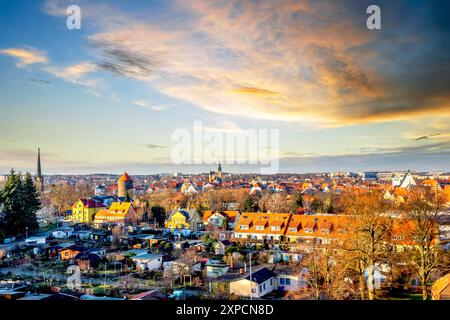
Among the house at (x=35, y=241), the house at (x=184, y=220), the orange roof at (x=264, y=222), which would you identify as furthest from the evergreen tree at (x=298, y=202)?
the house at (x=35, y=241)

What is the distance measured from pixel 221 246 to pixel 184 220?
2.08 metres

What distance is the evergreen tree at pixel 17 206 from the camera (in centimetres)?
713

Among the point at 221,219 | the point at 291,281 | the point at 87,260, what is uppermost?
the point at 221,219

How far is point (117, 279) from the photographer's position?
496cm

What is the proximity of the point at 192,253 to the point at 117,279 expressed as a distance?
1.33 metres

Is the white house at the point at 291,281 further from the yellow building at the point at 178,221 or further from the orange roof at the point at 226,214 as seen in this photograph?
the yellow building at the point at 178,221

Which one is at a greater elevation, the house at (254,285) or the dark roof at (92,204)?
the dark roof at (92,204)

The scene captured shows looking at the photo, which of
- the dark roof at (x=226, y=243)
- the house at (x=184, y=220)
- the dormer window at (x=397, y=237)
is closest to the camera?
the dormer window at (x=397, y=237)

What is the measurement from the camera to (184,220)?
324 inches

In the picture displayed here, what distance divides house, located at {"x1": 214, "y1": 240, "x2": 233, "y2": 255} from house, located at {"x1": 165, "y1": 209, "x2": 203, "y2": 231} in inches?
52.8

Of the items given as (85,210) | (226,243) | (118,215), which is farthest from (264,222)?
(85,210)

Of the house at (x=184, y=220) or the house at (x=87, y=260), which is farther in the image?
the house at (x=184, y=220)

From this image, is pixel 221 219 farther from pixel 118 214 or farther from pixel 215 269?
pixel 118 214
